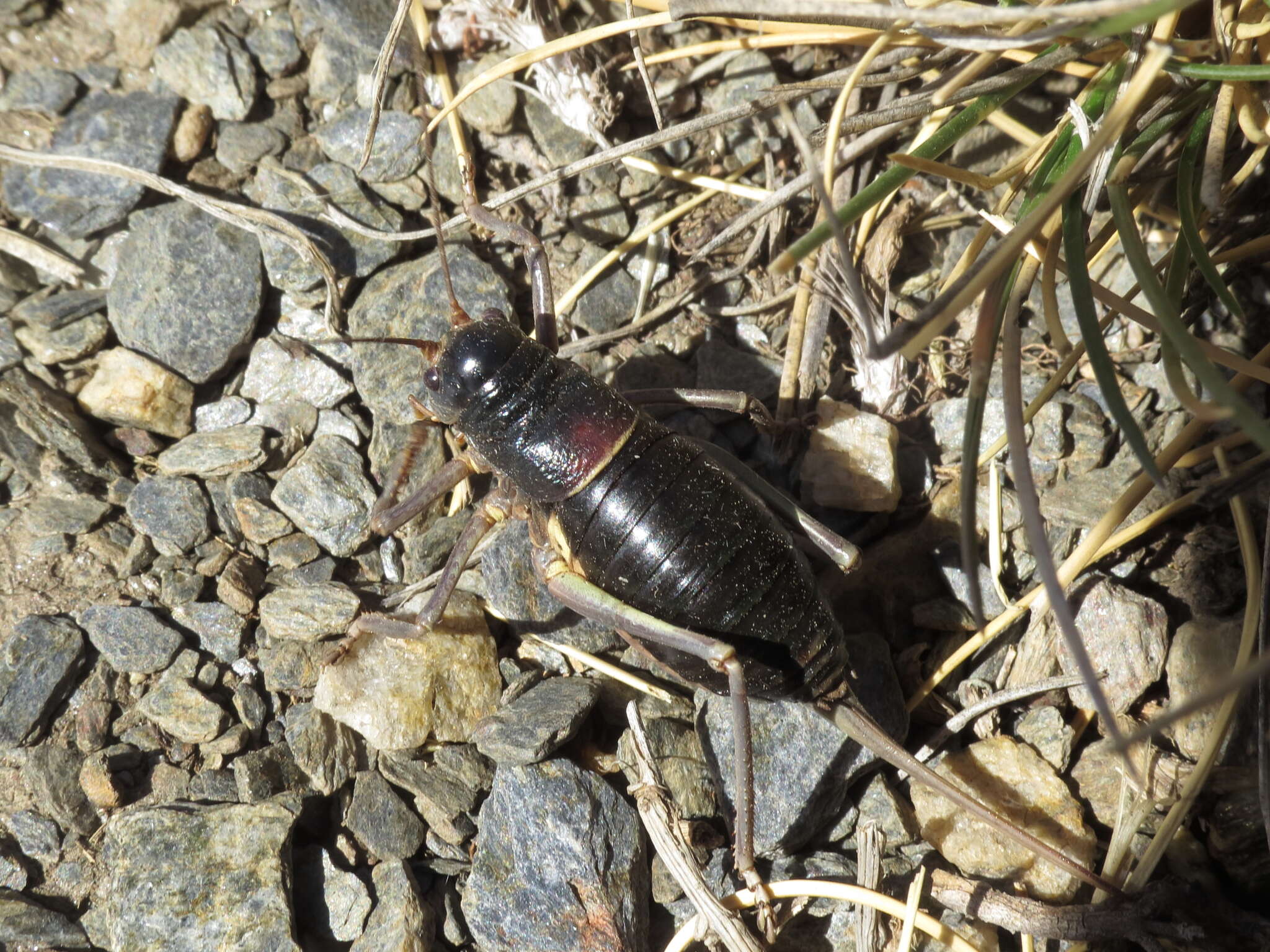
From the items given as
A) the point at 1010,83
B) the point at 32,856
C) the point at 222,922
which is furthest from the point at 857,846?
the point at 32,856

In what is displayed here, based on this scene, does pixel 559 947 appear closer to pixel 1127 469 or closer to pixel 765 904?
pixel 765 904

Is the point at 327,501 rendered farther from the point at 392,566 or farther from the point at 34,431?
the point at 34,431

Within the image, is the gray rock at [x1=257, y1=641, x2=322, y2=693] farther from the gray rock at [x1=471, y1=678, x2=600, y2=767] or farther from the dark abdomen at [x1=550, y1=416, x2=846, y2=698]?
the dark abdomen at [x1=550, y1=416, x2=846, y2=698]

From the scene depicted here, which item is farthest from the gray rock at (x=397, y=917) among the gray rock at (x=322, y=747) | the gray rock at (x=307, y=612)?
the gray rock at (x=307, y=612)

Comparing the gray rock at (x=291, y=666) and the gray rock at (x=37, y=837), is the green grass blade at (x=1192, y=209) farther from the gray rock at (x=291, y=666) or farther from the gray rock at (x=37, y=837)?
the gray rock at (x=37, y=837)

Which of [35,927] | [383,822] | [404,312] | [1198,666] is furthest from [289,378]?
[1198,666]

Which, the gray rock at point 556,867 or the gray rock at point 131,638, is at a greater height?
the gray rock at point 131,638
